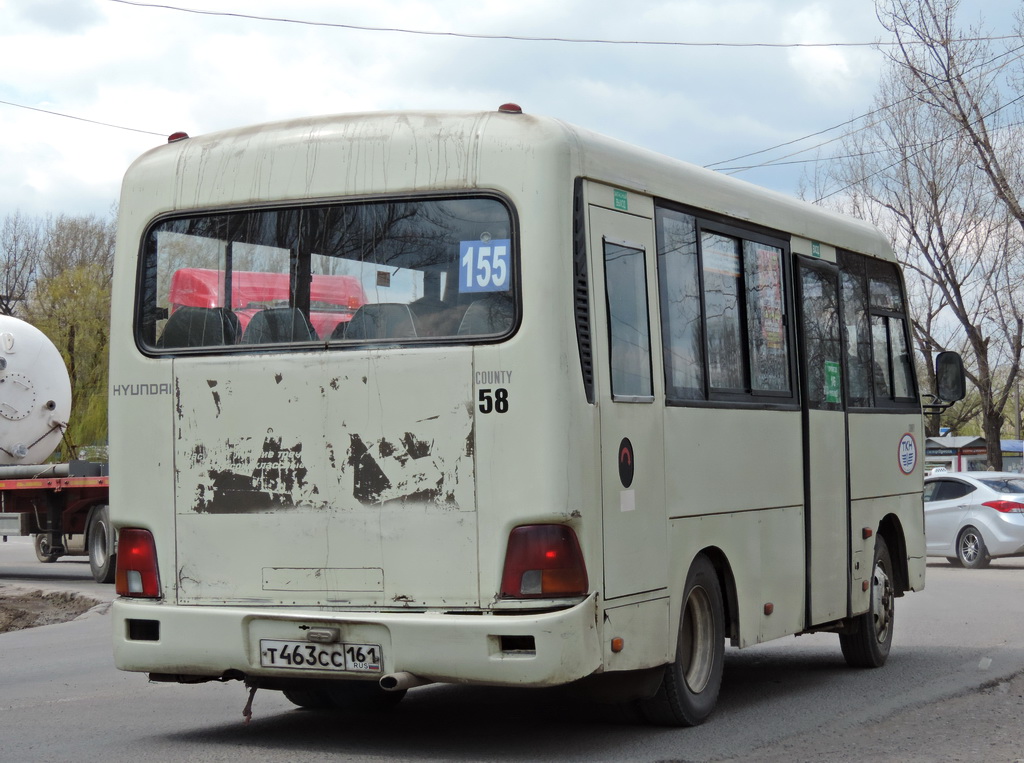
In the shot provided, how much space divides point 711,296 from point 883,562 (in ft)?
11.8

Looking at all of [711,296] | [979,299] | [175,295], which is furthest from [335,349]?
Result: [979,299]

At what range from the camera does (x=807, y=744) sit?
745cm

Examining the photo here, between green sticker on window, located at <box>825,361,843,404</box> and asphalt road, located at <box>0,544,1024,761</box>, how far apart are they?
6.31 feet

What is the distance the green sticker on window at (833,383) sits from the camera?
9.96m

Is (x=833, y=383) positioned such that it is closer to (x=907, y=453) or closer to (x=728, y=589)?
(x=907, y=453)

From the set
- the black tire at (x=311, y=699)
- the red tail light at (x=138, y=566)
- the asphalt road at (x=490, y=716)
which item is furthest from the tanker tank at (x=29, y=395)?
the red tail light at (x=138, y=566)

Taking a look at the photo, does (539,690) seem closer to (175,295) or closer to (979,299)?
(175,295)

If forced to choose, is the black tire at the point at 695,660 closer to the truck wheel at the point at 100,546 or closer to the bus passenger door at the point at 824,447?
the bus passenger door at the point at 824,447

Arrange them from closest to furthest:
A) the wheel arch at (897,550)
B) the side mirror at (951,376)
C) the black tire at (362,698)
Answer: the black tire at (362,698)
the wheel arch at (897,550)
the side mirror at (951,376)

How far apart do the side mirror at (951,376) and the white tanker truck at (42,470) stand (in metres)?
12.6

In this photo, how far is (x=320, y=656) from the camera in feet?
22.4

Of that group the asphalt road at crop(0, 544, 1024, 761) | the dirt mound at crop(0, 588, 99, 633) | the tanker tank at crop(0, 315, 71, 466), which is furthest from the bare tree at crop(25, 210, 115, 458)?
the asphalt road at crop(0, 544, 1024, 761)

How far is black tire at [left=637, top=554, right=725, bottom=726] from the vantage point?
7.64m

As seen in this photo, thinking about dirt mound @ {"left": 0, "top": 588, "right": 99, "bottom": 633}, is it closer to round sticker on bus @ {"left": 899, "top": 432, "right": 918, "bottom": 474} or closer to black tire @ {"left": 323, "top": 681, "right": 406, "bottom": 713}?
black tire @ {"left": 323, "top": 681, "right": 406, "bottom": 713}
